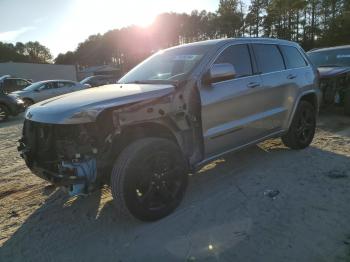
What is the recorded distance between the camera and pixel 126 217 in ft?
12.4

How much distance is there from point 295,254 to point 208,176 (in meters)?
2.16

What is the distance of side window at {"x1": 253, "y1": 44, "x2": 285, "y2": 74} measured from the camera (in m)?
5.14

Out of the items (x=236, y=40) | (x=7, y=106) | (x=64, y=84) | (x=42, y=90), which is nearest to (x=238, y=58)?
(x=236, y=40)

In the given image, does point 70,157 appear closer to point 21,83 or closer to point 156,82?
point 156,82

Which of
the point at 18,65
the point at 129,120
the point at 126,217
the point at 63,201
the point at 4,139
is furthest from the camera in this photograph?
the point at 18,65

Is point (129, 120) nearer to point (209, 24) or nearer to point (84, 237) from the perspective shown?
point (84, 237)

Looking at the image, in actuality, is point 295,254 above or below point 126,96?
below

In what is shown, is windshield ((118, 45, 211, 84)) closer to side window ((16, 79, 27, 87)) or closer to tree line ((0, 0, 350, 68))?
side window ((16, 79, 27, 87))

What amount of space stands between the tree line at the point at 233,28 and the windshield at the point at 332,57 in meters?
24.6

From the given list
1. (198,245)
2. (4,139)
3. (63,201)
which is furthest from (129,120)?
(4,139)

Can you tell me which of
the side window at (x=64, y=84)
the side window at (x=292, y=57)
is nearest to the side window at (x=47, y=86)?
the side window at (x=64, y=84)

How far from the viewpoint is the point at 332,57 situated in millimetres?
9859

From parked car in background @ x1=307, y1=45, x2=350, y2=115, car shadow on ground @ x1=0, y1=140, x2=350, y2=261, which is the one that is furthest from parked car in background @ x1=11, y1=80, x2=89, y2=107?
car shadow on ground @ x1=0, y1=140, x2=350, y2=261

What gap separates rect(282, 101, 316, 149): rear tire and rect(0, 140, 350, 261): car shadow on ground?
3.22 feet
